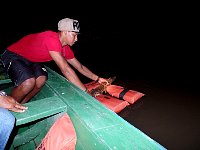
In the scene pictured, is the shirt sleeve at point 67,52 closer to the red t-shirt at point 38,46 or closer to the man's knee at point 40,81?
the red t-shirt at point 38,46

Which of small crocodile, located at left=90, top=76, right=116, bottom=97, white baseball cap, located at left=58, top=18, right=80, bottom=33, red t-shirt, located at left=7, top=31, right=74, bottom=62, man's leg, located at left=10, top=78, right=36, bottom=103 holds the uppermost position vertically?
white baseball cap, located at left=58, top=18, right=80, bottom=33

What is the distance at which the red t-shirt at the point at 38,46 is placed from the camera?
3080 mm

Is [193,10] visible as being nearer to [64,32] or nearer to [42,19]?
[42,19]

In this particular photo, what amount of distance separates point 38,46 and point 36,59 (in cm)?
27

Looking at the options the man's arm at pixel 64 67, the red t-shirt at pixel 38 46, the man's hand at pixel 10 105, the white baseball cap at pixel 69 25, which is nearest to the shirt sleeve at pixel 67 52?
the red t-shirt at pixel 38 46

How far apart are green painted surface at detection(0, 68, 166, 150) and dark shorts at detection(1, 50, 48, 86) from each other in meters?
0.36

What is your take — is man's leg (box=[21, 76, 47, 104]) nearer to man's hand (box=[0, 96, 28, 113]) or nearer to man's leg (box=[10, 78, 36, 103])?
man's leg (box=[10, 78, 36, 103])

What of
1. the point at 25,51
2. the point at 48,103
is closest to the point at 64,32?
the point at 25,51

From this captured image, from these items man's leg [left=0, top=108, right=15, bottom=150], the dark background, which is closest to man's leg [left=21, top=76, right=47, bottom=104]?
man's leg [left=0, top=108, right=15, bottom=150]

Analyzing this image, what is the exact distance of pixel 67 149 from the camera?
1.99 m

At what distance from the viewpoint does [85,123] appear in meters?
1.93

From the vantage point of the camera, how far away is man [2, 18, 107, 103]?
3008mm

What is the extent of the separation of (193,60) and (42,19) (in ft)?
88.6

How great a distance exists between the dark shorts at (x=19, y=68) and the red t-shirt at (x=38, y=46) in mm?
88
